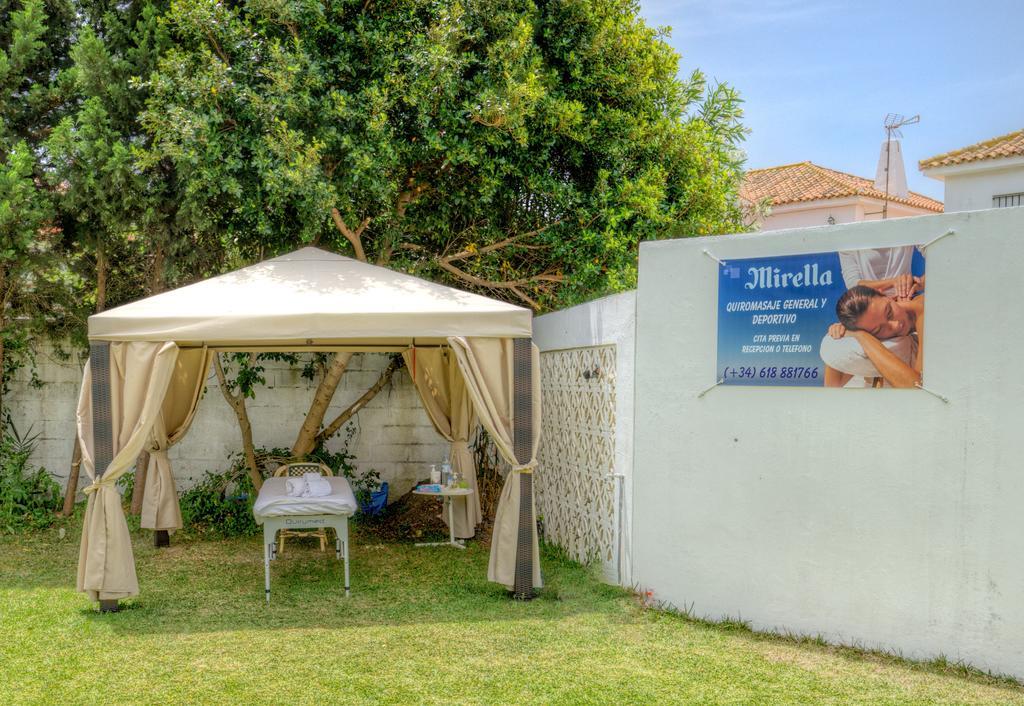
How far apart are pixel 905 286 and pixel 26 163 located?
7207mm

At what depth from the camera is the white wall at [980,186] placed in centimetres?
1745

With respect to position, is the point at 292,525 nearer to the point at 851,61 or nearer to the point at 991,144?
the point at 851,61

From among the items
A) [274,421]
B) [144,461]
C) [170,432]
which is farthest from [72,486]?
[274,421]

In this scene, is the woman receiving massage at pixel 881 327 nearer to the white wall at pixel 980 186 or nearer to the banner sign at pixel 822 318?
the banner sign at pixel 822 318

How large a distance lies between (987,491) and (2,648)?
222 inches

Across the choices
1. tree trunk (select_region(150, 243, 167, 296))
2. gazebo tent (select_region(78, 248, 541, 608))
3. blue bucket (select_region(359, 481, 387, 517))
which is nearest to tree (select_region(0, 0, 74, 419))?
tree trunk (select_region(150, 243, 167, 296))

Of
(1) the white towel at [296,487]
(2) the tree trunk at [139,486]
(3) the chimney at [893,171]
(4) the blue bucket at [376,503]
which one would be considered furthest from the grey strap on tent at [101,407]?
(3) the chimney at [893,171]

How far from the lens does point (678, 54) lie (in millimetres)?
8641

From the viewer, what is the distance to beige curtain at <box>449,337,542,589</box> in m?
6.27

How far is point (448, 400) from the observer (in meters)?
8.54

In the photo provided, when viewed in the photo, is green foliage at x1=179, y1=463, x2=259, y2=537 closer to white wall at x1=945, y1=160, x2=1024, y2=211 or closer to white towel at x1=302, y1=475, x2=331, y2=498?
white towel at x1=302, y1=475, x2=331, y2=498

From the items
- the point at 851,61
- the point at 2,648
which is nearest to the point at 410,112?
the point at 2,648

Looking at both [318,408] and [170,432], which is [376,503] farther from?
[170,432]

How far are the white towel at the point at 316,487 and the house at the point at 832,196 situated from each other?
1520 centimetres
